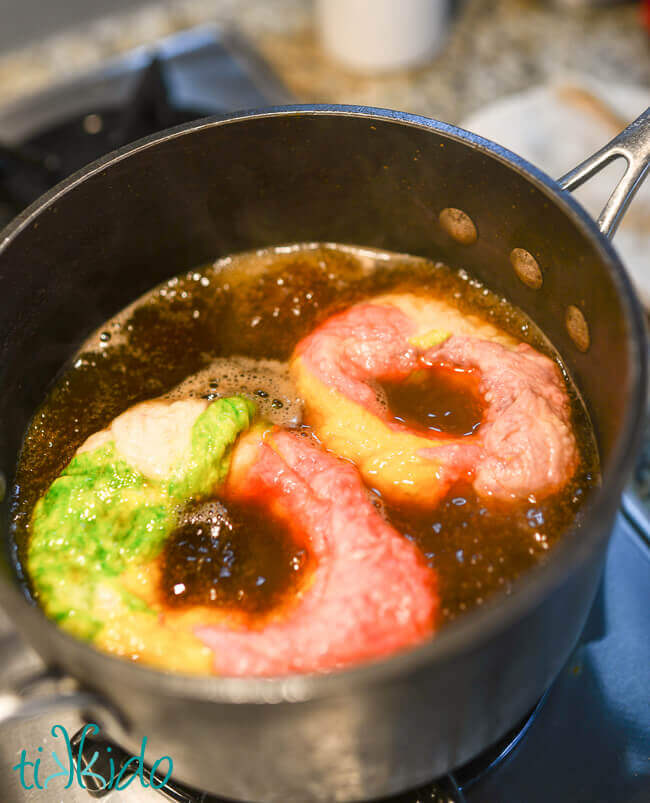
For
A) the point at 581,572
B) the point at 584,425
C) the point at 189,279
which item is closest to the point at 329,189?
the point at 189,279

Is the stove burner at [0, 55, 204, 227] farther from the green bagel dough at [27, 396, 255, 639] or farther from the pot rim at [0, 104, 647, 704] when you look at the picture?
the pot rim at [0, 104, 647, 704]

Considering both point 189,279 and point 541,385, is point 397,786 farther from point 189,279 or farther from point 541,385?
point 189,279

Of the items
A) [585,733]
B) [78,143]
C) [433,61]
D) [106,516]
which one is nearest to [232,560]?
[106,516]

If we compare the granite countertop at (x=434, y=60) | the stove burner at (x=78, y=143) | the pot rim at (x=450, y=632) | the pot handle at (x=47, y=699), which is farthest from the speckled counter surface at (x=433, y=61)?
the pot handle at (x=47, y=699)

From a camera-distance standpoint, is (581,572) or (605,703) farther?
(605,703)

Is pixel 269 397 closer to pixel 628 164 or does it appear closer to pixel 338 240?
pixel 338 240

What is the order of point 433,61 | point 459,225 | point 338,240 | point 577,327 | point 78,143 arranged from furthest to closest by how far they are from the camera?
1. point 433,61
2. point 78,143
3. point 338,240
4. point 459,225
5. point 577,327

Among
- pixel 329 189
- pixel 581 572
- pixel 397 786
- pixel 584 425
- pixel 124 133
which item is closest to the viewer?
pixel 581 572
